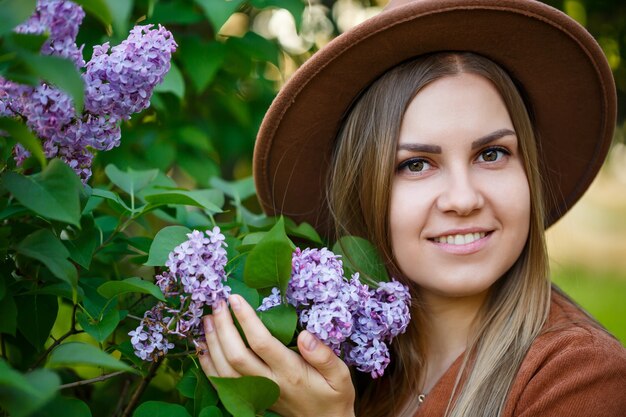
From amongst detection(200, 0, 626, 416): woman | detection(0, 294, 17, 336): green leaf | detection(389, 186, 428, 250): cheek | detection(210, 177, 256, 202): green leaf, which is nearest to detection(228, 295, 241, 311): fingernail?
detection(200, 0, 626, 416): woman

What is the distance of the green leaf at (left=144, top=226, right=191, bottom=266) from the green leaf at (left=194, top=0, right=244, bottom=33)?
0.75 meters

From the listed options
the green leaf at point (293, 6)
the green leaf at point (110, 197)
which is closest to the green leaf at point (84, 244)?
the green leaf at point (110, 197)

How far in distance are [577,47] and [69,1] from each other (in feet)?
4.00

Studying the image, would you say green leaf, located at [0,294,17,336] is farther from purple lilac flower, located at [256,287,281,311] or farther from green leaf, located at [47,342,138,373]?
purple lilac flower, located at [256,287,281,311]

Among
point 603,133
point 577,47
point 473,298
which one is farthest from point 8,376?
point 603,133

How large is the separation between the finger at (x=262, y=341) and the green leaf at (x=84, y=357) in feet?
1.19

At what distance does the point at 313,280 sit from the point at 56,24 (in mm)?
575

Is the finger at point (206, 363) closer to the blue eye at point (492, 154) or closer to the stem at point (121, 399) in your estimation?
the stem at point (121, 399)

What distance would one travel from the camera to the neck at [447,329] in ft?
6.29

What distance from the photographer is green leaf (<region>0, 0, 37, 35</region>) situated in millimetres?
954

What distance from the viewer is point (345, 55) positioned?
5.74 feet

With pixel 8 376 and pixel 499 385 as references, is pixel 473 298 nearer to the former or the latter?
pixel 499 385

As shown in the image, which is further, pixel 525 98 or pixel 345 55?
pixel 525 98

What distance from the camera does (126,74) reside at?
119 centimetres
